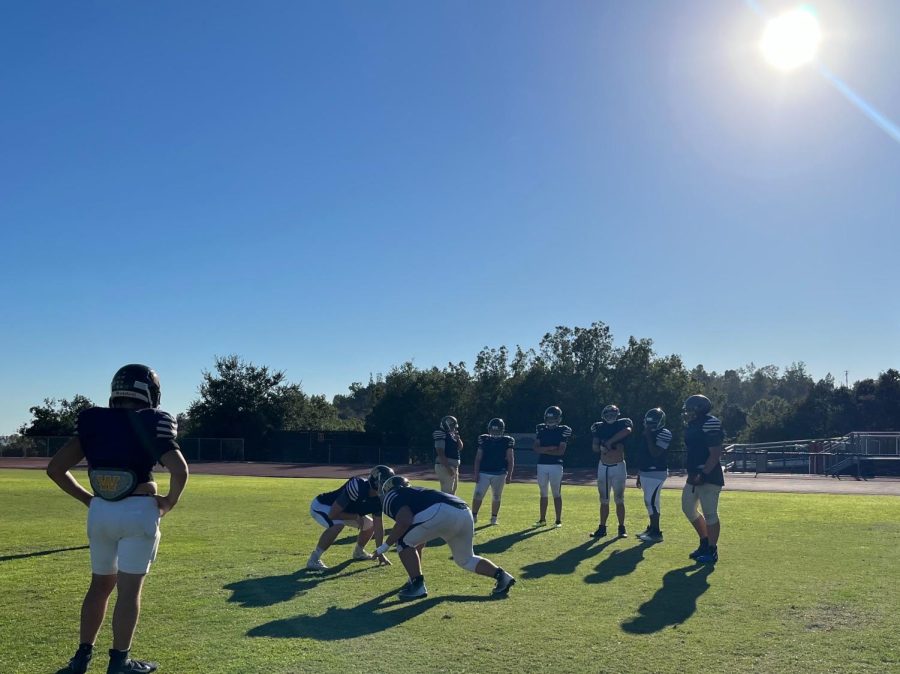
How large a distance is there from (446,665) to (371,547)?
5.82 meters

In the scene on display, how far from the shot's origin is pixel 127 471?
201 inches

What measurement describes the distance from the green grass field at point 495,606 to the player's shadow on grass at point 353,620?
0.03 m

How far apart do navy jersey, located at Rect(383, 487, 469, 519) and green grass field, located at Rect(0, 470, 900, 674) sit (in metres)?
0.91

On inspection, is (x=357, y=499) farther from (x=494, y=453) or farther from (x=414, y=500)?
(x=494, y=453)

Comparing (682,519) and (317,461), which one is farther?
(317,461)

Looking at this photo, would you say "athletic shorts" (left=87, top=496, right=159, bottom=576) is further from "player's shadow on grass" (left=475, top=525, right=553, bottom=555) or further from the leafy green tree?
the leafy green tree

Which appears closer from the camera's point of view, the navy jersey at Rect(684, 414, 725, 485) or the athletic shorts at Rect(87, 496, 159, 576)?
the athletic shorts at Rect(87, 496, 159, 576)

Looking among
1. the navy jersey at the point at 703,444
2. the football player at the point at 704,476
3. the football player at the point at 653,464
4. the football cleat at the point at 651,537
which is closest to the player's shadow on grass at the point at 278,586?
the football player at the point at 704,476

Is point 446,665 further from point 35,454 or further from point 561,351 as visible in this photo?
point 35,454

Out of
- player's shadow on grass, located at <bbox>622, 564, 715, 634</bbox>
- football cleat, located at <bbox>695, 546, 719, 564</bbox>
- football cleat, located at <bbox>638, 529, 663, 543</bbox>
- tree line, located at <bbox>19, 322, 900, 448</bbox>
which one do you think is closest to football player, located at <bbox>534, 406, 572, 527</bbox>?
football cleat, located at <bbox>638, 529, 663, 543</bbox>

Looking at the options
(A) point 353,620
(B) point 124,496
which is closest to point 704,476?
(A) point 353,620

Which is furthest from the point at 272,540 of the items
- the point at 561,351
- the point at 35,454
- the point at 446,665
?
the point at 35,454

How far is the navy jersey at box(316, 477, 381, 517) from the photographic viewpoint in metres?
9.68

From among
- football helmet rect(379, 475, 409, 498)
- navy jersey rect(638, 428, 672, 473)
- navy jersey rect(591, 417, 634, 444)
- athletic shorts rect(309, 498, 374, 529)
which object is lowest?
athletic shorts rect(309, 498, 374, 529)
